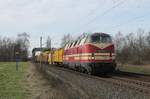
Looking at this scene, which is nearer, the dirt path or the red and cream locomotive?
the dirt path

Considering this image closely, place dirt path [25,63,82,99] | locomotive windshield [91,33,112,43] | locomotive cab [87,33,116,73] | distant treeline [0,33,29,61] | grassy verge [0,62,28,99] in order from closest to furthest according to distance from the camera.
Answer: dirt path [25,63,82,99]
grassy verge [0,62,28,99]
locomotive cab [87,33,116,73]
locomotive windshield [91,33,112,43]
distant treeline [0,33,29,61]

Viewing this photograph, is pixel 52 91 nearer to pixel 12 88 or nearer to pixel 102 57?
pixel 12 88

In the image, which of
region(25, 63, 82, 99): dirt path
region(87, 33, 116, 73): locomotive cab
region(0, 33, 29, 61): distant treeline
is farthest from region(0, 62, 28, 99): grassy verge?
region(0, 33, 29, 61): distant treeline

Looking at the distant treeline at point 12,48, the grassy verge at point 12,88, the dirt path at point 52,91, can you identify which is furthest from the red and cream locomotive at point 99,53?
the distant treeline at point 12,48

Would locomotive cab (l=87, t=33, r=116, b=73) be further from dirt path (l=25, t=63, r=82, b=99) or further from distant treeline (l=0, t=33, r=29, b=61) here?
distant treeline (l=0, t=33, r=29, b=61)

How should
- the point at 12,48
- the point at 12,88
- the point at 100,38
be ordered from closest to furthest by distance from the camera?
1. the point at 12,88
2. the point at 100,38
3. the point at 12,48

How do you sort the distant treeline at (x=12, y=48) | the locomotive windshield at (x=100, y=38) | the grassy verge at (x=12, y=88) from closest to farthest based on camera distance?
the grassy verge at (x=12, y=88)
the locomotive windshield at (x=100, y=38)
the distant treeline at (x=12, y=48)

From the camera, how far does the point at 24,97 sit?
1839 cm

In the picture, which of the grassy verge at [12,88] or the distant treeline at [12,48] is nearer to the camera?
the grassy verge at [12,88]

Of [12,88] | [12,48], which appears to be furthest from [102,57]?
[12,48]

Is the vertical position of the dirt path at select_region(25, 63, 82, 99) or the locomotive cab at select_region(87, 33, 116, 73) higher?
the locomotive cab at select_region(87, 33, 116, 73)

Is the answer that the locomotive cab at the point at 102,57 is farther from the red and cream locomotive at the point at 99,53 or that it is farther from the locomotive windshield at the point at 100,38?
the locomotive windshield at the point at 100,38

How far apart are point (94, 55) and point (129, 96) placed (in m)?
13.6

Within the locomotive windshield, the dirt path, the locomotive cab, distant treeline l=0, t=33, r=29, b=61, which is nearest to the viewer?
the dirt path
